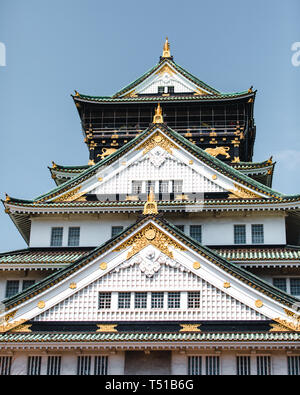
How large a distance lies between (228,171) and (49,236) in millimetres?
11043

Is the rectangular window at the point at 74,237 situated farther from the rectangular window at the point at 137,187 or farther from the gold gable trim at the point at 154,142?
the gold gable trim at the point at 154,142

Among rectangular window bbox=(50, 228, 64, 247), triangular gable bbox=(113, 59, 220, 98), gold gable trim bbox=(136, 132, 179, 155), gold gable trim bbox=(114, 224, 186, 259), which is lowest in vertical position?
gold gable trim bbox=(114, 224, 186, 259)

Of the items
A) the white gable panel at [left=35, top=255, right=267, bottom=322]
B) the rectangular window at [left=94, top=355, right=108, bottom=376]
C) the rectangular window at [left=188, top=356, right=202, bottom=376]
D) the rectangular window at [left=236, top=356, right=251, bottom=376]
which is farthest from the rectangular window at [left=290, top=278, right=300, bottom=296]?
the rectangular window at [left=94, top=355, right=108, bottom=376]

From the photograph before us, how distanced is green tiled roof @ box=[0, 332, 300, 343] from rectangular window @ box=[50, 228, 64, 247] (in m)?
8.93

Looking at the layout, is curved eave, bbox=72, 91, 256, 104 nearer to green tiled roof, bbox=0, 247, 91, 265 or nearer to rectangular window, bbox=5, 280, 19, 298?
green tiled roof, bbox=0, 247, 91, 265

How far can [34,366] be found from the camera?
107 ft

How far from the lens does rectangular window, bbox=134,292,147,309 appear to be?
33.5 meters

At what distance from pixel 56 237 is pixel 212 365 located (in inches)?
525

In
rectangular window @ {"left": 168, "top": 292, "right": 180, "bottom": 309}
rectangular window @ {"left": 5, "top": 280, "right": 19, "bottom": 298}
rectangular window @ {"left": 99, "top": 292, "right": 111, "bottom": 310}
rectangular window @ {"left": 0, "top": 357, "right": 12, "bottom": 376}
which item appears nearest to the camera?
rectangular window @ {"left": 0, "top": 357, "right": 12, "bottom": 376}

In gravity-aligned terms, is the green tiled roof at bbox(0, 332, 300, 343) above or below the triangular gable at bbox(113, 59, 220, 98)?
below

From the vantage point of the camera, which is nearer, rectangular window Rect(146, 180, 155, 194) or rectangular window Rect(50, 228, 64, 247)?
rectangular window Rect(50, 228, 64, 247)

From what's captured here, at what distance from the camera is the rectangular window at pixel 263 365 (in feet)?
103

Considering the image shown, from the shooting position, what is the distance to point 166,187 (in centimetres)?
4112

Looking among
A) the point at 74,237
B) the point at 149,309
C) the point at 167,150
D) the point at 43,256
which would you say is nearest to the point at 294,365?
the point at 149,309
